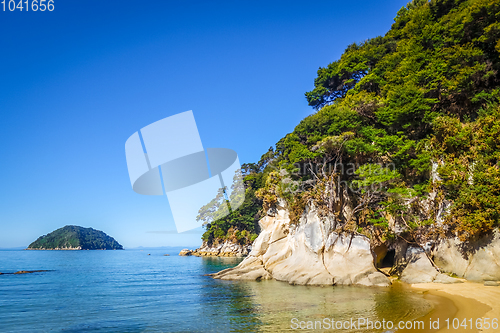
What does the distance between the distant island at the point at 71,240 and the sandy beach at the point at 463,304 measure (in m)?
177

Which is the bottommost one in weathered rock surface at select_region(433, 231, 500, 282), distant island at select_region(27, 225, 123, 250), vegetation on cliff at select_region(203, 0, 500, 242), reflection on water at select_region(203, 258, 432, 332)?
distant island at select_region(27, 225, 123, 250)

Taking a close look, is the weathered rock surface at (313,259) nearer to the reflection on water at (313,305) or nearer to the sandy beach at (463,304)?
the reflection on water at (313,305)

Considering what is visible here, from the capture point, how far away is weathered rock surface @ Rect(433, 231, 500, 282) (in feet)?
52.1

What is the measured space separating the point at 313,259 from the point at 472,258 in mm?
9973

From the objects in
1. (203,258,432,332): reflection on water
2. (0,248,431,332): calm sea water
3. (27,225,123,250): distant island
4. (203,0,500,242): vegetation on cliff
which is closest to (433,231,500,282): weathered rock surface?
(203,0,500,242): vegetation on cliff

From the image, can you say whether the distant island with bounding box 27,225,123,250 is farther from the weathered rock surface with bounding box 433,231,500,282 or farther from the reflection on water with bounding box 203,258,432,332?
the weathered rock surface with bounding box 433,231,500,282

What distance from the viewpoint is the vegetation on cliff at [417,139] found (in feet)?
57.9

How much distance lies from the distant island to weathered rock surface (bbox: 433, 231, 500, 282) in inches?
6920

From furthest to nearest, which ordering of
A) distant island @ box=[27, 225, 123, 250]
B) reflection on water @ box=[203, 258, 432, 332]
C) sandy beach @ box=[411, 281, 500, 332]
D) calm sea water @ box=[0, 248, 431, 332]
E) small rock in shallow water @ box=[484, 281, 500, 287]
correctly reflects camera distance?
distant island @ box=[27, 225, 123, 250], small rock in shallow water @ box=[484, 281, 500, 287], calm sea water @ box=[0, 248, 431, 332], reflection on water @ box=[203, 258, 432, 332], sandy beach @ box=[411, 281, 500, 332]

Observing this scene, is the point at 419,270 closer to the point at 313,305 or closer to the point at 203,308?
the point at 313,305

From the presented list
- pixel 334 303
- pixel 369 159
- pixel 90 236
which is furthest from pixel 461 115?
pixel 90 236

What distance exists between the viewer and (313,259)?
2272 centimetres

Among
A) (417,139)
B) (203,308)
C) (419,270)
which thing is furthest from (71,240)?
(417,139)

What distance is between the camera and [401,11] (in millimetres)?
30250
